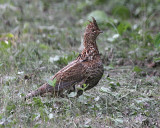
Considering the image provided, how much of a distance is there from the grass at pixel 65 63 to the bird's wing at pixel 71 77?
202 mm

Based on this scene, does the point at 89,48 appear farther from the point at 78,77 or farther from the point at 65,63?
the point at 65,63

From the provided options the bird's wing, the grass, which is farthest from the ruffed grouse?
the grass

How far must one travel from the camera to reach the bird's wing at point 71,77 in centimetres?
525

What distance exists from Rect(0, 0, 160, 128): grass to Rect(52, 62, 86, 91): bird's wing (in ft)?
0.66

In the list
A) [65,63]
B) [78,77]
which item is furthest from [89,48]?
[65,63]

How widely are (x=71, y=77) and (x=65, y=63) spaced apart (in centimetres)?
185

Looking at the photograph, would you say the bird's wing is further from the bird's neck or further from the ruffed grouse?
the bird's neck

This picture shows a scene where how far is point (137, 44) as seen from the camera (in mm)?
7969

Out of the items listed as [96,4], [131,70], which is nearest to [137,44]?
[131,70]

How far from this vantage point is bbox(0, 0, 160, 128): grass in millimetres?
4723

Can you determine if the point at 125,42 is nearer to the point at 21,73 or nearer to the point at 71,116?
the point at 21,73

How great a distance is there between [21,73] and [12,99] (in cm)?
123

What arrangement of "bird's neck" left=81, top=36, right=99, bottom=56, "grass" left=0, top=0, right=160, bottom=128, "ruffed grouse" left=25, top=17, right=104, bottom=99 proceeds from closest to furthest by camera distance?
"grass" left=0, top=0, right=160, bottom=128
"ruffed grouse" left=25, top=17, right=104, bottom=99
"bird's neck" left=81, top=36, right=99, bottom=56

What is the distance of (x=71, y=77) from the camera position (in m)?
5.29
